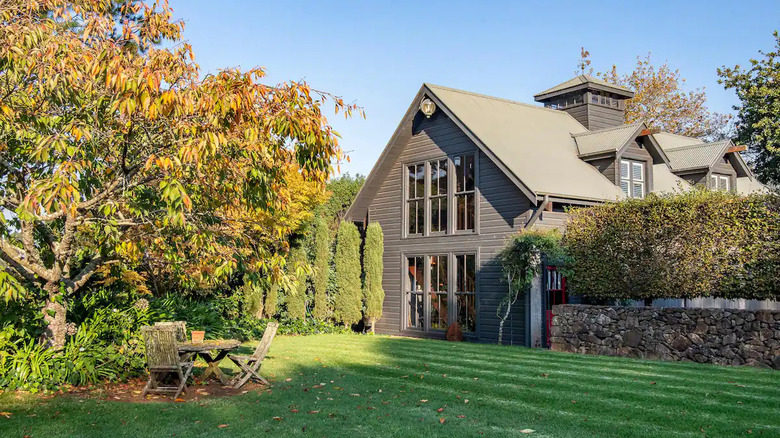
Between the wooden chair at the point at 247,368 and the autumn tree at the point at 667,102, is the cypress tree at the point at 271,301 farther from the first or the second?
the autumn tree at the point at 667,102

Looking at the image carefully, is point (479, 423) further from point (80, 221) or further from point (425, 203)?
point (425, 203)

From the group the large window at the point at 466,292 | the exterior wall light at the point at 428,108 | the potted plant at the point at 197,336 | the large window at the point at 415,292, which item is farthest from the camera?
the large window at the point at 415,292

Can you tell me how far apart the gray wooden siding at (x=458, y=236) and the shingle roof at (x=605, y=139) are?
3.99 metres

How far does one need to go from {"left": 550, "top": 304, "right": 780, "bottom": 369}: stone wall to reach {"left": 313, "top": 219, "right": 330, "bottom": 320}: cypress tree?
849cm

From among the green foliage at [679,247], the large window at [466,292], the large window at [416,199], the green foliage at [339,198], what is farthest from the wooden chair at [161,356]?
the green foliage at [339,198]

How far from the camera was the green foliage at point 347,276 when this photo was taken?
22969 mm

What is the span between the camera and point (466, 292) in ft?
67.4

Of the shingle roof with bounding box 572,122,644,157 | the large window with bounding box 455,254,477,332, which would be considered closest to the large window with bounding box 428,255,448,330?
the large window with bounding box 455,254,477,332

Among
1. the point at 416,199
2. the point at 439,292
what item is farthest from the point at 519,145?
the point at 439,292

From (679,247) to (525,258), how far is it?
379 cm

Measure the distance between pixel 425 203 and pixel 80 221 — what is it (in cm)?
1375

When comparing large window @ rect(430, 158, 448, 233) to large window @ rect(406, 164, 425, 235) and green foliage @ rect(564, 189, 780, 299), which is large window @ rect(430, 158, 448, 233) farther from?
green foliage @ rect(564, 189, 780, 299)

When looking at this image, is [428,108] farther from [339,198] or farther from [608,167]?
[339,198]

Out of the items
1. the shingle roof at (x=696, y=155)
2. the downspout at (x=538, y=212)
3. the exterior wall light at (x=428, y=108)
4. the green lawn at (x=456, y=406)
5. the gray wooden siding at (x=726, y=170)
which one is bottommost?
the green lawn at (x=456, y=406)
